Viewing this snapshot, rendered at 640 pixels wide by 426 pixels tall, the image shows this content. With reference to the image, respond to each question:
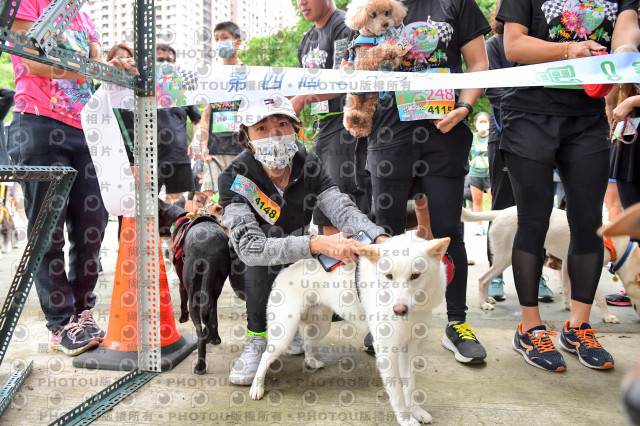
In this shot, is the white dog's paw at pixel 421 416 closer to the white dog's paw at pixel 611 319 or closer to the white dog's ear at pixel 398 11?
the white dog's paw at pixel 611 319

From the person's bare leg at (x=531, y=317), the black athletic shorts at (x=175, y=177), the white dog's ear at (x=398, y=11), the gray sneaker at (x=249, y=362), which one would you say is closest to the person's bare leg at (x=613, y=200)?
the person's bare leg at (x=531, y=317)

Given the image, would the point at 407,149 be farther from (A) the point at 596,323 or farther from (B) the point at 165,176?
(B) the point at 165,176

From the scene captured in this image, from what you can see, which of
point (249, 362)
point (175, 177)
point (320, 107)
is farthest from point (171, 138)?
point (249, 362)

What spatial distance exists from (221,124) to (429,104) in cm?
→ 257

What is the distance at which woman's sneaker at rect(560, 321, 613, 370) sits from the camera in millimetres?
2336

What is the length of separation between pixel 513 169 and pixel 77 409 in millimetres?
2478

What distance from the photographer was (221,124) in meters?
4.50

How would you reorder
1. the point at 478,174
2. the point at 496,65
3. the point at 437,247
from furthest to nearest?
the point at 478,174, the point at 496,65, the point at 437,247

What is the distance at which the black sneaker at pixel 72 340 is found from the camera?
2.61 m

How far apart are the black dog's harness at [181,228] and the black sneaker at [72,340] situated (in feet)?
2.45

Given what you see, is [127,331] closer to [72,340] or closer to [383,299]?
[72,340]

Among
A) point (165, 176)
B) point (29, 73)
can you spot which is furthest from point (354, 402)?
point (165, 176)

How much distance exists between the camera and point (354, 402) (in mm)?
2086

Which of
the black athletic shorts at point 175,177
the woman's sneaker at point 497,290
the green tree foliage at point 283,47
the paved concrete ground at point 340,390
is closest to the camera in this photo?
the paved concrete ground at point 340,390
